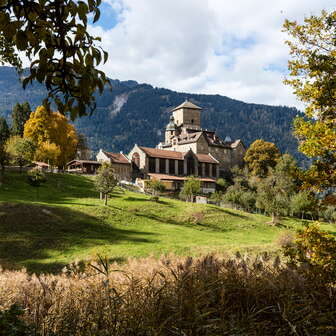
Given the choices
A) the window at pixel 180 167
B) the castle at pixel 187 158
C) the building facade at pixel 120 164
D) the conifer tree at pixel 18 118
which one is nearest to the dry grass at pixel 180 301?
the castle at pixel 187 158

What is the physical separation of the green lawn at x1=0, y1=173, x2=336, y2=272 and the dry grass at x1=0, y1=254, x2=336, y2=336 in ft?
31.9

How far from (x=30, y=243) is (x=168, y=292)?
23.1m

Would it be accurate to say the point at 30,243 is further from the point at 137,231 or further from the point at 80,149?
the point at 80,149

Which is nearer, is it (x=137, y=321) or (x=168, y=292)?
(x=137, y=321)

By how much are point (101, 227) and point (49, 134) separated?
1393 inches

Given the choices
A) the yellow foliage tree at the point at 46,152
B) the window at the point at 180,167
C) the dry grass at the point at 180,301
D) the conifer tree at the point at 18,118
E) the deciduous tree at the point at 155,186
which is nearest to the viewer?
the dry grass at the point at 180,301

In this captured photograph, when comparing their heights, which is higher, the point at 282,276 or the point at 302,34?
the point at 302,34

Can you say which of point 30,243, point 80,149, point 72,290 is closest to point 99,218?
point 30,243

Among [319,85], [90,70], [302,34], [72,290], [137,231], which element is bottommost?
[137,231]

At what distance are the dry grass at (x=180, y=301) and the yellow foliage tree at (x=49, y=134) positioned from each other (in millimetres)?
56334

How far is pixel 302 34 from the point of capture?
11.0m

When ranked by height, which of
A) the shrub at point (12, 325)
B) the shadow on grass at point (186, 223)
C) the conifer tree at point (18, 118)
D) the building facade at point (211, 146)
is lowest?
the shadow on grass at point (186, 223)

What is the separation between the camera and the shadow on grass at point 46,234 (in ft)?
73.3

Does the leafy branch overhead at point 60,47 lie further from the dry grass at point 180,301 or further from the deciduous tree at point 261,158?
the deciduous tree at point 261,158
